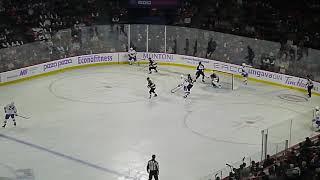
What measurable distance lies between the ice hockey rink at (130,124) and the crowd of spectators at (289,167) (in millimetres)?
1915

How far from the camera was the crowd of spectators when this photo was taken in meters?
10.7

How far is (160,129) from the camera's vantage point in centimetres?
1758

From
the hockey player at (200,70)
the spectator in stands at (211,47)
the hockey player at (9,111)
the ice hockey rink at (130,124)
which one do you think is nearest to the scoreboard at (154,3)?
the spectator in stands at (211,47)

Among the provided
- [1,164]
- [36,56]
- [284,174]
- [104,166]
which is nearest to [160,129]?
[104,166]

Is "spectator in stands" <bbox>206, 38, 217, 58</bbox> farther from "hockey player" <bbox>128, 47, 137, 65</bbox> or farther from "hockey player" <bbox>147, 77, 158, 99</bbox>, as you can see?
"hockey player" <bbox>147, 77, 158, 99</bbox>

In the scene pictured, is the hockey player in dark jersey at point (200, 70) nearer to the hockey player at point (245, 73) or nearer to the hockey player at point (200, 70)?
the hockey player at point (200, 70)

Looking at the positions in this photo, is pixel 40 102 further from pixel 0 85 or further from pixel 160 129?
pixel 160 129

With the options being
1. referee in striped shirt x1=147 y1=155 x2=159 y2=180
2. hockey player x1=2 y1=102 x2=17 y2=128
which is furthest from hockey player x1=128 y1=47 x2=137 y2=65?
referee in striped shirt x1=147 y1=155 x2=159 y2=180

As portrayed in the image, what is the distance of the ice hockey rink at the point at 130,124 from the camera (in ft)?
48.7

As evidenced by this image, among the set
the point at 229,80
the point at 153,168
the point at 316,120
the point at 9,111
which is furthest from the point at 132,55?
the point at 153,168

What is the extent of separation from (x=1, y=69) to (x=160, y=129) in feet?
26.9

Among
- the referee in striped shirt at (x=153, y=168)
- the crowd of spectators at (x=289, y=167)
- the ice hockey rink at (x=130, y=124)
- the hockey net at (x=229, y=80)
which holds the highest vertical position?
the crowd of spectators at (x=289, y=167)

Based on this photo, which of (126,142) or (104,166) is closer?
(104,166)

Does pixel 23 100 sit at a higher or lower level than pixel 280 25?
lower
